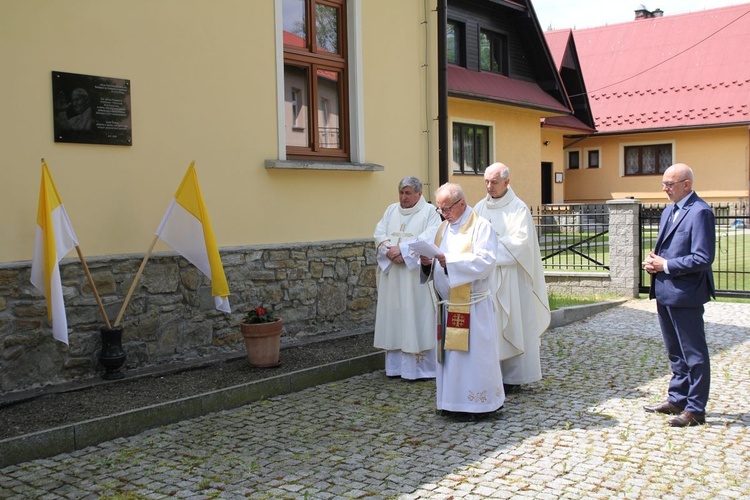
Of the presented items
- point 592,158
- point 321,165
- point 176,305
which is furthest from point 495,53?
point 176,305

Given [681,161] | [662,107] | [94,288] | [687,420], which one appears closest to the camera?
[687,420]

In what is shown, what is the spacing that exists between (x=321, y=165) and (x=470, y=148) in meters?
14.6

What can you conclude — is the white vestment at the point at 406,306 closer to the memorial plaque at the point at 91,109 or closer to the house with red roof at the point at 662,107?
the memorial plaque at the point at 91,109

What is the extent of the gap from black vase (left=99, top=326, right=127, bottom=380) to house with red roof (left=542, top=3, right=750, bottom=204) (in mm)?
22279

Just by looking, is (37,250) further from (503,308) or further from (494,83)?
(494,83)

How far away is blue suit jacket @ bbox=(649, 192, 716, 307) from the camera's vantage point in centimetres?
561

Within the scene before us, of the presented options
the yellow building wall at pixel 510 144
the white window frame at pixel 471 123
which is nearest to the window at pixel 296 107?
the yellow building wall at pixel 510 144

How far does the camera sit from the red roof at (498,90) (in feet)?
68.5

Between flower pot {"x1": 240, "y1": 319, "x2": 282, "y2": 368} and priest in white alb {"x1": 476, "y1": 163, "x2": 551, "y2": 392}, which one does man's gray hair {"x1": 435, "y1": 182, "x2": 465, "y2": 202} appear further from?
flower pot {"x1": 240, "y1": 319, "x2": 282, "y2": 368}

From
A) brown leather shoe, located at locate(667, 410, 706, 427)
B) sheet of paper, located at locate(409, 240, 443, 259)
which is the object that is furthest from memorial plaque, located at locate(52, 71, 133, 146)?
brown leather shoe, located at locate(667, 410, 706, 427)

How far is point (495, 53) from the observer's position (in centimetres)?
2386

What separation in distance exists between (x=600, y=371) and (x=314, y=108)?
448cm

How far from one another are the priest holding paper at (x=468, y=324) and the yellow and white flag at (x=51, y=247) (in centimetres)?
308

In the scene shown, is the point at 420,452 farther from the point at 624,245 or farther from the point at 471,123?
the point at 471,123
